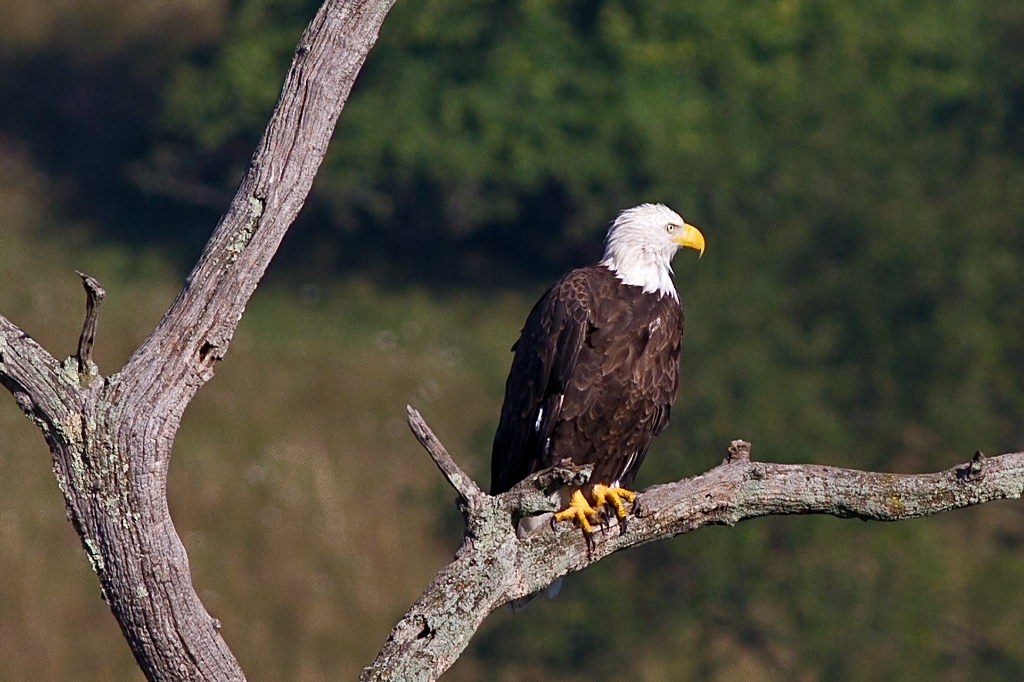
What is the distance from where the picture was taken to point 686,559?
13133 mm

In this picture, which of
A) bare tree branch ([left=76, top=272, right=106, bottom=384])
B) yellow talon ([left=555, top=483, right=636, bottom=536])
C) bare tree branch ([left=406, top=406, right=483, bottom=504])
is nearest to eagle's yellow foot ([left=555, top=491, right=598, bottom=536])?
yellow talon ([left=555, top=483, right=636, bottom=536])

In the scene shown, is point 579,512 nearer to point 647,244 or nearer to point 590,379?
point 590,379

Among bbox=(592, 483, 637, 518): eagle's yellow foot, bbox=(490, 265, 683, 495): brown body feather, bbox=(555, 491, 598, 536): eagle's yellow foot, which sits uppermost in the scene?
bbox=(490, 265, 683, 495): brown body feather

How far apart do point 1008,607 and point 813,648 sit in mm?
1848

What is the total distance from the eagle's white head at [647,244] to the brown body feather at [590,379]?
0.14 m

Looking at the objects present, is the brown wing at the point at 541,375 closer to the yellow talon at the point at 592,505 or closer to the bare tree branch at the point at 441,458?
the yellow talon at the point at 592,505

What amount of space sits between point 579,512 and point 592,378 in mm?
752

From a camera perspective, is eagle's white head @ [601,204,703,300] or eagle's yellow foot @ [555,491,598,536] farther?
eagle's white head @ [601,204,703,300]

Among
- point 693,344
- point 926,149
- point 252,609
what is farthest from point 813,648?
point 926,149

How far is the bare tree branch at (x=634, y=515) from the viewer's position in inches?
143

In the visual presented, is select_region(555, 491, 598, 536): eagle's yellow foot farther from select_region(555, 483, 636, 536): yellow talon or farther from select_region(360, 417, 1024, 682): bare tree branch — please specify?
select_region(360, 417, 1024, 682): bare tree branch

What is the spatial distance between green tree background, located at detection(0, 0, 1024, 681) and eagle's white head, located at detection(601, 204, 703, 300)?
6.13 metres

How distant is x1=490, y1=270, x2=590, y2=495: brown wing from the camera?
5168 mm

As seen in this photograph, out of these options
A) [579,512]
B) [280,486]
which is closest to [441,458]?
[579,512]
